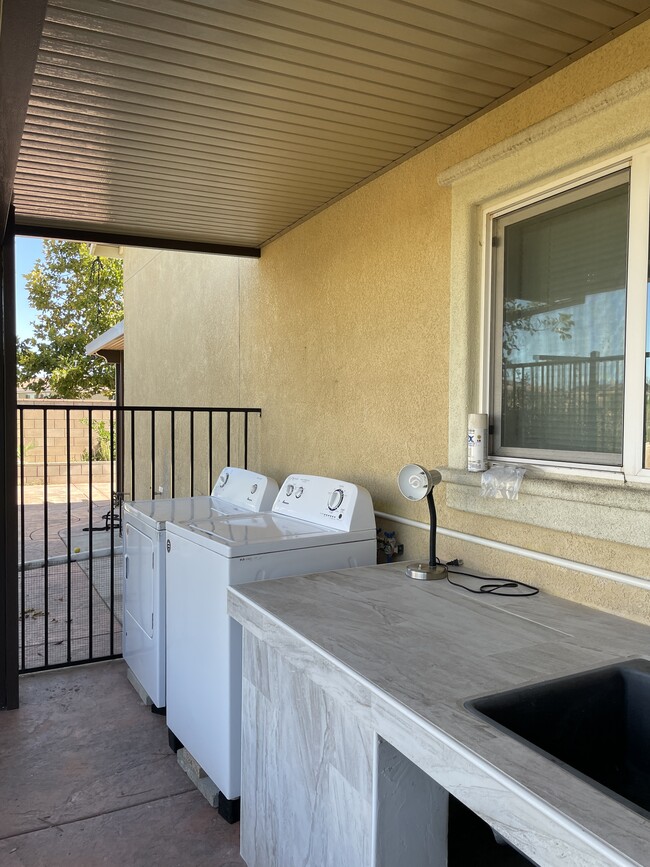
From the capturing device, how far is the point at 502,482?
223cm

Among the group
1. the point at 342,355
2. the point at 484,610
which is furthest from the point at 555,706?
the point at 342,355

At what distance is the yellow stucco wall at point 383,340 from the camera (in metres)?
2.06

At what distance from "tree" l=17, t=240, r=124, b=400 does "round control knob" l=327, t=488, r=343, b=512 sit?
54.3ft

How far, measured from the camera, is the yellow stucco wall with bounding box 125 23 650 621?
2.06 meters

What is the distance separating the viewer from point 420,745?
4.12ft

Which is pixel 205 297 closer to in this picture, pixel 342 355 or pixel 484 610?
pixel 342 355

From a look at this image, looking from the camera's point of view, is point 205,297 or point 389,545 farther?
point 205,297

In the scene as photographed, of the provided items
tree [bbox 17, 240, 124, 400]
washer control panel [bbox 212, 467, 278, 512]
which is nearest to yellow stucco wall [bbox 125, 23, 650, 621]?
washer control panel [bbox 212, 467, 278, 512]

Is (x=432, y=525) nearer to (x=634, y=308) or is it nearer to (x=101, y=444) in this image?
(x=634, y=308)

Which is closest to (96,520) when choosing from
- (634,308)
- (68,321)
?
(634,308)

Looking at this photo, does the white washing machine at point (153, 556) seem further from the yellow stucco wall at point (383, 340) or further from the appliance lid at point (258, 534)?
the yellow stucco wall at point (383, 340)

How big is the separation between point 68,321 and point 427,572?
18.1m

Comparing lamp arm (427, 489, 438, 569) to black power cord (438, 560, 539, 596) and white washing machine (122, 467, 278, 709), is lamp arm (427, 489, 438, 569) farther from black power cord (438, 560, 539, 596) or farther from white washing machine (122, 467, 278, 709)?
white washing machine (122, 467, 278, 709)

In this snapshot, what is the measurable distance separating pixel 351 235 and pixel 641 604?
7.15ft
